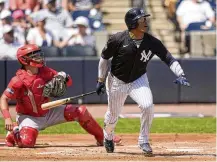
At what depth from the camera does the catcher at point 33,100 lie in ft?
29.8

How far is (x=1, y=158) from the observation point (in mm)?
8117

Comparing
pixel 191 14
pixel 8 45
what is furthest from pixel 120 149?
pixel 191 14

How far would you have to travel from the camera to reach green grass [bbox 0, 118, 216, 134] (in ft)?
38.1

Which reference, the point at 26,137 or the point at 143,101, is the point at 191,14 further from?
the point at 143,101

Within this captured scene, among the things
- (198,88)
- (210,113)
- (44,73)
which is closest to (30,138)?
(44,73)

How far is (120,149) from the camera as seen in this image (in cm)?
909

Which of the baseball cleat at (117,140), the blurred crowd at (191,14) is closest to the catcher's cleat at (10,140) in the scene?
the baseball cleat at (117,140)

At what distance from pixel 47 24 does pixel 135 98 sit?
8.02m

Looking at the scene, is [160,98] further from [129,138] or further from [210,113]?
[129,138]

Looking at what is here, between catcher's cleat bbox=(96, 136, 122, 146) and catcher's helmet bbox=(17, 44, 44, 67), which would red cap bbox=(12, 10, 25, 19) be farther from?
catcher's cleat bbox=(96, 136, 122, 146)

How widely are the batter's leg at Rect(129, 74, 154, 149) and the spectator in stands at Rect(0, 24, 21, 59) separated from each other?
722cm

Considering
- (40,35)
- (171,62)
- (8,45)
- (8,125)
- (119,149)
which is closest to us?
(171,62)

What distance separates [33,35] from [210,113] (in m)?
4.15

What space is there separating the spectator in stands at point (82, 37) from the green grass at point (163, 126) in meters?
3.19
